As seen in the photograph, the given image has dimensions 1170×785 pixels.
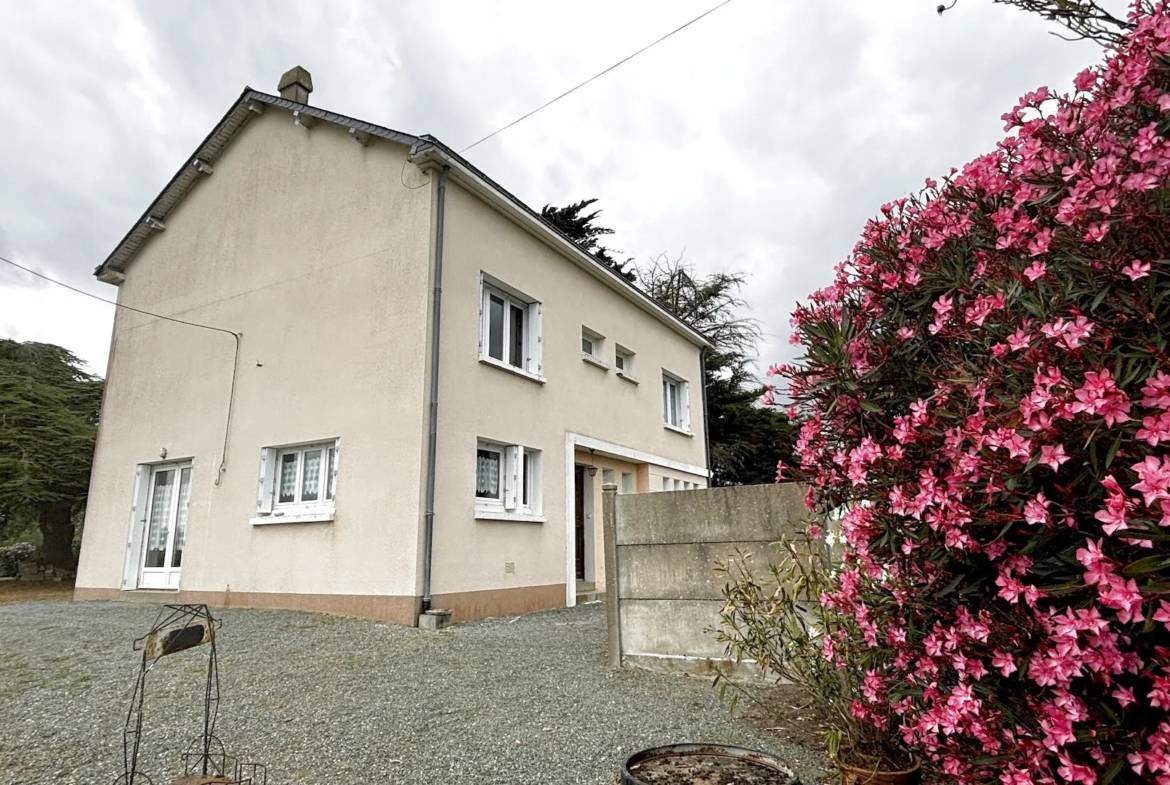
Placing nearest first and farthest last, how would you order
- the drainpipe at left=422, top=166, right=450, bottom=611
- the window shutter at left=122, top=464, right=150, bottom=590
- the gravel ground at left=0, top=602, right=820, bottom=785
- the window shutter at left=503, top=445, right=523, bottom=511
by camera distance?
the gravel ground at left=0, top=602, right=820, bottom=785
the drainpipe at left=422, top=166, right=450, bottom=611
the window shutter at left=503, top=445, right=523, bottom=511
the window shutter at left=122, top=464, right=150, bottom=590

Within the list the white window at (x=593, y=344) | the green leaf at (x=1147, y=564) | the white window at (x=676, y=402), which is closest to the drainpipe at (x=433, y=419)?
the white window at (x=593, y=344)

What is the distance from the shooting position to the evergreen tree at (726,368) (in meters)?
21.6

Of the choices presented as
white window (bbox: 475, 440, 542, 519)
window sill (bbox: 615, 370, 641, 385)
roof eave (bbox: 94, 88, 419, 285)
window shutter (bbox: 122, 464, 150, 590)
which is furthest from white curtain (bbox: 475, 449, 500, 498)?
window shutter (bbox: 122, 464, 150, 590)

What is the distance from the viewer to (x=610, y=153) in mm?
10664

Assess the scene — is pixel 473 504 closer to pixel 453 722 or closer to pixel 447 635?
pixel 447 635

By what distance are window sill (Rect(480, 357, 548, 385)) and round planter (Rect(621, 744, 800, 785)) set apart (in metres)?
6.77

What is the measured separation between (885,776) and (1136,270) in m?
2.09

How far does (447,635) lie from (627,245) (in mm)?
18645

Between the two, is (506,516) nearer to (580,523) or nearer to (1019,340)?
(580,523)

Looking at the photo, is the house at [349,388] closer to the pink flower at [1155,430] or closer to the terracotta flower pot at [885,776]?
the terracotta flower pot at [885,776]

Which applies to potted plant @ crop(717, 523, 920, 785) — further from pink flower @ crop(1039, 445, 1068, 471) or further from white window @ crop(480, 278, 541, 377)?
white window @ crop(480, 278, 541, 377)

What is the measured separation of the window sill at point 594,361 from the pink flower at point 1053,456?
985 cm

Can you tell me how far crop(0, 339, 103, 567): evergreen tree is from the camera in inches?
559

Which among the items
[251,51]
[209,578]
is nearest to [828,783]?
[209,578]
